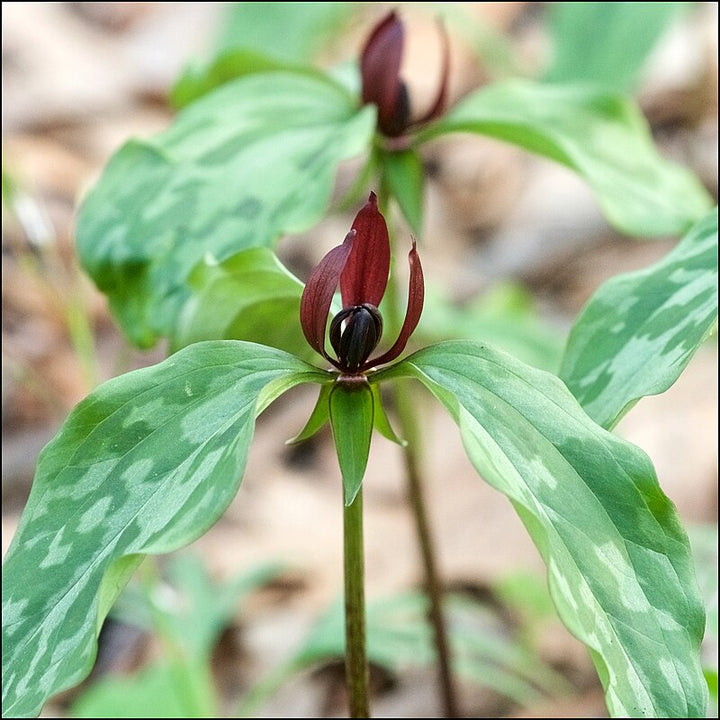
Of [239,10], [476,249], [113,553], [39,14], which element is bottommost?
[113,553]

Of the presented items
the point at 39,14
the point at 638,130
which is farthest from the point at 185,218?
the point at 39,14

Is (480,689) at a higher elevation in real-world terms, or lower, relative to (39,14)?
lower

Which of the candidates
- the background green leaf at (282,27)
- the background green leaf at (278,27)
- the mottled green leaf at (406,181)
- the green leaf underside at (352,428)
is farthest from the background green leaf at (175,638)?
the background green leaf at (278,27)

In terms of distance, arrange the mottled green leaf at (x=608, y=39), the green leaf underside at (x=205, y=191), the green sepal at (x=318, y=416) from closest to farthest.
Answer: the green sepal at (x=318, y=416)
the green leaf underside at (x=205, y=191)
the mottled green leaf at (x=608, y=39)

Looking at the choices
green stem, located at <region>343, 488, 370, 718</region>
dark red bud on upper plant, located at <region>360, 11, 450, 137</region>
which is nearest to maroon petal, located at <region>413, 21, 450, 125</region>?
dark red bud on upper plant, located at <region>360, 11, 450, 137</region>

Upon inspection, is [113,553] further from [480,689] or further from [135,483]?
[480,689]

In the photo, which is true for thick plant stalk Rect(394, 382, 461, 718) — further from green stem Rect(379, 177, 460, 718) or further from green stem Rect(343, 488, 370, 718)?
green stem Rect(343, 488, 370, 718)

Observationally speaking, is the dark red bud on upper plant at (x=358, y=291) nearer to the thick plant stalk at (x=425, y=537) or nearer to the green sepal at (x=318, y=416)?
the green sepal at (x=318, y=416)
